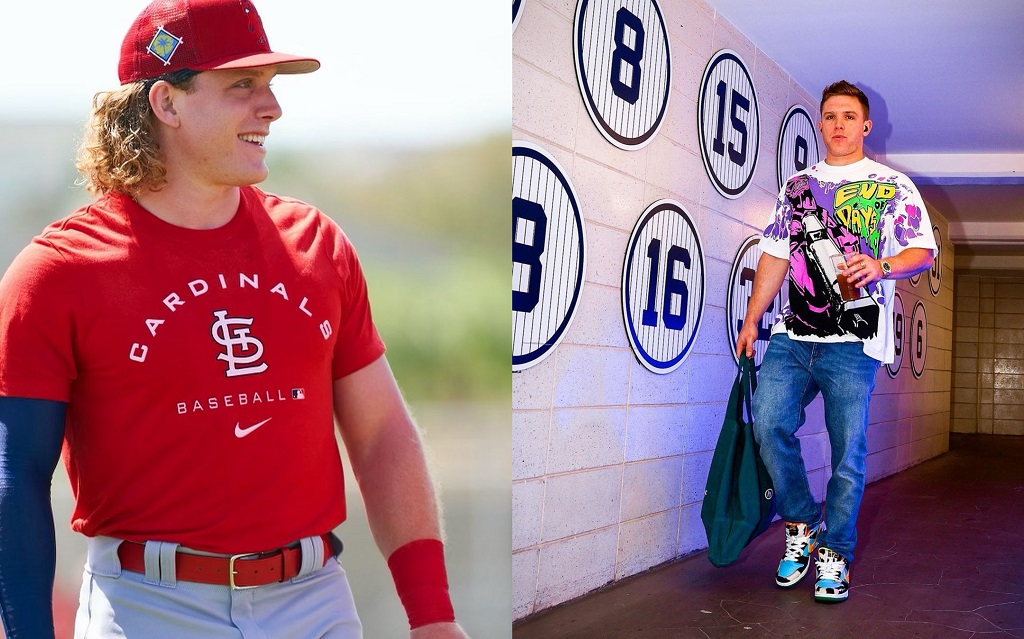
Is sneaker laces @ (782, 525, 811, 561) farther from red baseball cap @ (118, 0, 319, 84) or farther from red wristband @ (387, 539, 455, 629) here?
red baseball cap @ (118, 0, 319, 84)

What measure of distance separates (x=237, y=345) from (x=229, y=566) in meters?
0.27

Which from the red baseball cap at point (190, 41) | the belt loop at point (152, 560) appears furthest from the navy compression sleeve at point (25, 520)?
the red baseball cap at point (190, 41)

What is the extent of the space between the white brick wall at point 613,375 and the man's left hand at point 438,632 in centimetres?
158

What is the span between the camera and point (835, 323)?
10.0 ft

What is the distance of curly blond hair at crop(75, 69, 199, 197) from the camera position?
120 cm

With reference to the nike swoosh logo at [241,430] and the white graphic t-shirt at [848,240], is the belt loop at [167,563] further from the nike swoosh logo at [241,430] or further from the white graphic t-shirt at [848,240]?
the white graphic t-shirt at [848,240]

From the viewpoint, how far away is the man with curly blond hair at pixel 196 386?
3.43 ft

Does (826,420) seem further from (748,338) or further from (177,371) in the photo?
(177,371)

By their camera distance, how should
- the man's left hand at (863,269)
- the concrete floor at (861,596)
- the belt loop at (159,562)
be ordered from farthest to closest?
the man's left hand at (863,269)
the concrete floor at (861,596)
the belt loop at (159,562)

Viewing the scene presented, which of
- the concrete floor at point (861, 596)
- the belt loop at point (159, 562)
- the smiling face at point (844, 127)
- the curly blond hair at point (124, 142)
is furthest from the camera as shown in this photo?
the smiling face at point (844, 127)

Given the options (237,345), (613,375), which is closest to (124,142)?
(237,345)

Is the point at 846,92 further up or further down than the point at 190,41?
further up

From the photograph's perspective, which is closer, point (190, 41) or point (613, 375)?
point (190, 41)

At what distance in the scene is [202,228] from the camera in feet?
4.01
